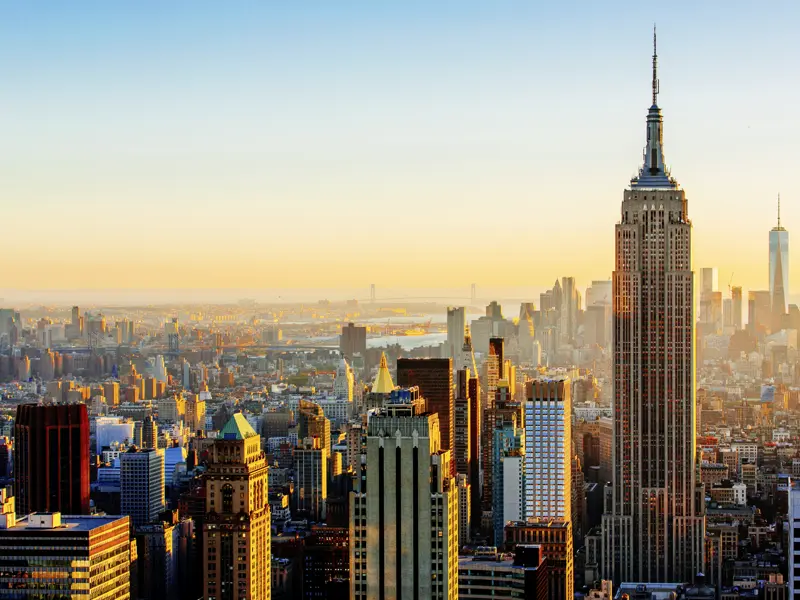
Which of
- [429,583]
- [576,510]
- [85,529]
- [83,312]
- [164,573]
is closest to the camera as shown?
[429,583]

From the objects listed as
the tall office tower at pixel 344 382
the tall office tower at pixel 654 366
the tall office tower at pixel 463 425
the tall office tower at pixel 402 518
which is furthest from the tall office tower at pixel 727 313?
the tall office tower at pixel 402 518

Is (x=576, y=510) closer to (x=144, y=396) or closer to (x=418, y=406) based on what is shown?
(x=144, y=396)

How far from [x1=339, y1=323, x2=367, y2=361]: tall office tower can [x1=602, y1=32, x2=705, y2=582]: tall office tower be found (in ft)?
18.1

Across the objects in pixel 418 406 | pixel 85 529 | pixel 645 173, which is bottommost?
pixel 85 529

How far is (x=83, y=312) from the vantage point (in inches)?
928

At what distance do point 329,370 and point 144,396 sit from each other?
16.7ft

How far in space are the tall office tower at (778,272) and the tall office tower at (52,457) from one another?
12.1 metres

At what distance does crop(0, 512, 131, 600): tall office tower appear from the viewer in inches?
665

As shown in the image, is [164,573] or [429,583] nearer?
[429,583]

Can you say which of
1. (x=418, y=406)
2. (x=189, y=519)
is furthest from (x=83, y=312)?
(x=418, y=406)

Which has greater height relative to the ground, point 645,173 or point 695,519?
point 645,173

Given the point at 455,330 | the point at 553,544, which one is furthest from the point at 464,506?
the point at 455,330

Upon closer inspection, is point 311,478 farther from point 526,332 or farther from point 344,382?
point 526,332

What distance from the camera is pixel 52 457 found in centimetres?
2572
